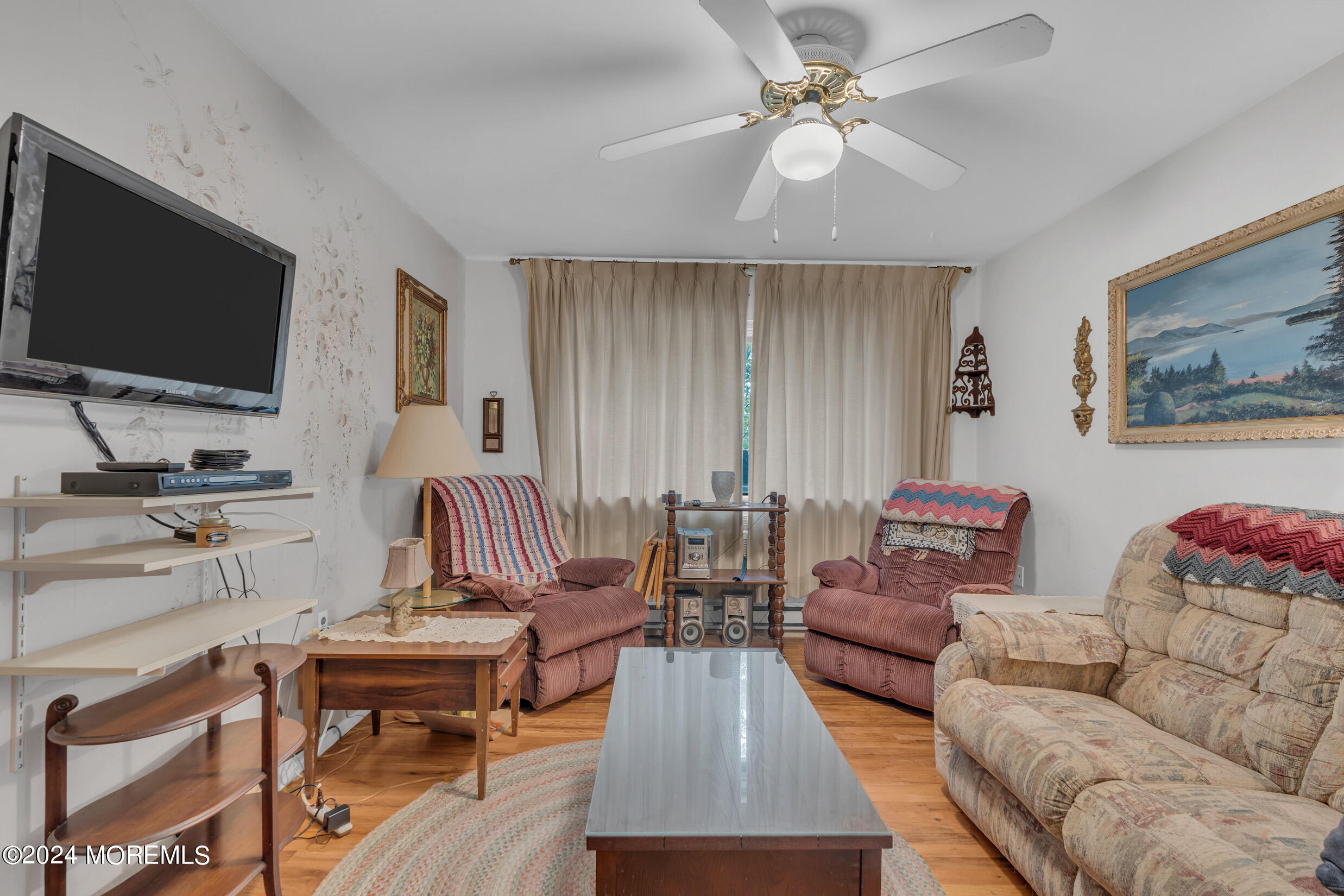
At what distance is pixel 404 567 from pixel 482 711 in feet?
1.86

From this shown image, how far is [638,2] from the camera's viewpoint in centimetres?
173

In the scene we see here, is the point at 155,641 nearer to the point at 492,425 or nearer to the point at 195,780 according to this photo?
the point at 195,780

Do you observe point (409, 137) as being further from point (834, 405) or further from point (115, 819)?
point (834, 405)

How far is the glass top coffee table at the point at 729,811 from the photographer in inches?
51.0

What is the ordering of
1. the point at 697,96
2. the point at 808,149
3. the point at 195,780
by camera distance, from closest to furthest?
the point at 195,780, the point at 808,149, the point at 697,96

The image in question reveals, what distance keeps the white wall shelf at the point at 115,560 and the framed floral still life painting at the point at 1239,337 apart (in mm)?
3048

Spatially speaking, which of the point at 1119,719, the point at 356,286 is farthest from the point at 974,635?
the point at 356,286

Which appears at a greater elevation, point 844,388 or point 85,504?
point 844,388

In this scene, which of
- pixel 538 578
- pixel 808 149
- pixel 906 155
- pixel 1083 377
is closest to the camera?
pixel 808 149

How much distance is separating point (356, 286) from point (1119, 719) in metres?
3.09

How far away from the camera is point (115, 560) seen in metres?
1.29

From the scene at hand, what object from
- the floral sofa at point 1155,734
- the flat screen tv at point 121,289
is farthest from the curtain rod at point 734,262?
the floral sofa at point 1155,734

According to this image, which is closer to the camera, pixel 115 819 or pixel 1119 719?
pixel 115 819

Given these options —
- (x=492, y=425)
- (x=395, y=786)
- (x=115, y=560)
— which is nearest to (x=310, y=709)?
(x=395, y=786)
